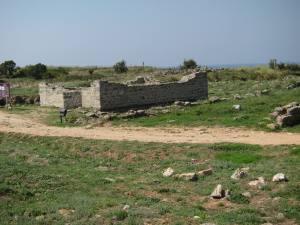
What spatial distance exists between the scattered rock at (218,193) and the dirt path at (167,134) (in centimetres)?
618

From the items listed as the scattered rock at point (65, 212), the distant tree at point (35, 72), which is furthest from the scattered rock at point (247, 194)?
the distant tree at point (35, 72)

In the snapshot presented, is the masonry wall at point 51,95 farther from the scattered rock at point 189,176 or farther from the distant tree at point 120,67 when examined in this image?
the distant tree at point 120,67

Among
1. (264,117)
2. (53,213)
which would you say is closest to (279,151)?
(264,117)

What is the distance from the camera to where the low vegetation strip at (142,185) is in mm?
10602

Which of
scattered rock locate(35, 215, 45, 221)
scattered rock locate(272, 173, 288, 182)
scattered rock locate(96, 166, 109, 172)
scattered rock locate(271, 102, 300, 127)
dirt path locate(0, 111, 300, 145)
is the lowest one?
scattered rock locate(35, 215, 45, 221)

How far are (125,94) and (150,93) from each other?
63.5 inches

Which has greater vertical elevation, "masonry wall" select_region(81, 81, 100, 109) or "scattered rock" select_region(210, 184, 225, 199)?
"masonry wall" select_region(81, 81, 100, 109)

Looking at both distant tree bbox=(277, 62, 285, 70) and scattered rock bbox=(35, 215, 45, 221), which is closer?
scattered rock bbox=(35, 215, 45, 221)

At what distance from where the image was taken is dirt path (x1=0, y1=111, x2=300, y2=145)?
60.8ft

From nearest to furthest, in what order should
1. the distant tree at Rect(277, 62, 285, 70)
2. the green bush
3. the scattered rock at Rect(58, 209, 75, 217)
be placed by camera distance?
1. the scattered rock at Rect(58, 209, 75, 217)
2. the green bush
3. the distant tree at Rect(277, 62, 285, 70)

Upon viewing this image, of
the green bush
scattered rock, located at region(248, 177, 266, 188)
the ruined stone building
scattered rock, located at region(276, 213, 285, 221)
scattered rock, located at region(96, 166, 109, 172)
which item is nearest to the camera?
scattered rock, located at region(276, 213, 285, 221)

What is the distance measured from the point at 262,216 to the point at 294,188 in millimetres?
1758

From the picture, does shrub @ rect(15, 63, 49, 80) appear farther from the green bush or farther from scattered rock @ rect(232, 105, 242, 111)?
the green bush

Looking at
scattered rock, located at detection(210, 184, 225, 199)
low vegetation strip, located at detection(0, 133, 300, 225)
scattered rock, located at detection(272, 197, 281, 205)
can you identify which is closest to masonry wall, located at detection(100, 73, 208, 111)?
low vegetation strip, located at detection(0, 133, 300, 225)
